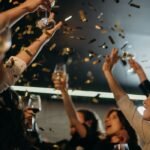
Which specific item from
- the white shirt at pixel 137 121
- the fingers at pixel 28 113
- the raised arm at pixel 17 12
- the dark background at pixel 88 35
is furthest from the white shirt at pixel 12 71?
the dark background at pixel 88 35

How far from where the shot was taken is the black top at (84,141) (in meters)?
A: 3.04

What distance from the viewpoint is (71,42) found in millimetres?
4805

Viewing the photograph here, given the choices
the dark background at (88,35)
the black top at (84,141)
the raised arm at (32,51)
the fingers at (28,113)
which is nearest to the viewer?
the raised arm at (32,51)

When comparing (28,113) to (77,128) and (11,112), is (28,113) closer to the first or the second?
(77,128)

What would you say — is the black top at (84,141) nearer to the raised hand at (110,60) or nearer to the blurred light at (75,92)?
the raised hand at (110,60)

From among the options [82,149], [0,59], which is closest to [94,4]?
[82,149]

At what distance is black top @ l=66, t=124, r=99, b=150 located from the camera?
3.04 meters

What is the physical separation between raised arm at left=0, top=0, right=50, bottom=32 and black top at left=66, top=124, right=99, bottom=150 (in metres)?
1.43

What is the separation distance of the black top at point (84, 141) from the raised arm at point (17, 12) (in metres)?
1.43

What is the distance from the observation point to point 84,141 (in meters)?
3.06

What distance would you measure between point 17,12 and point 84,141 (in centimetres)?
156

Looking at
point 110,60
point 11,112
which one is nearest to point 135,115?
point 110,60

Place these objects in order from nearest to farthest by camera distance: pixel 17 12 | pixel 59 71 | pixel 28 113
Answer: pixel 17 12 → pixel 28 113 → pixel 59 71

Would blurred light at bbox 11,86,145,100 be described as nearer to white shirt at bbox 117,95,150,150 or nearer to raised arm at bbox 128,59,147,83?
raised arm at bbox 128,59,147,83
